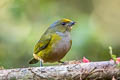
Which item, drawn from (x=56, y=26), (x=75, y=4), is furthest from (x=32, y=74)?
(x=75, y=4)

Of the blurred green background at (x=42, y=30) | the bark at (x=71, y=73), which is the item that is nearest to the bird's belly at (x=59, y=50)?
the blurred green background at (x=42, y=30)

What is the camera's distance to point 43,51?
5.56 m

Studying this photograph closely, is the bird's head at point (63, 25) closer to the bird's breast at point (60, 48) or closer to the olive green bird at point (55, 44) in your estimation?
the olive green bird at point (55, 44)

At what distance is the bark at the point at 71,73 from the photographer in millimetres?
3555

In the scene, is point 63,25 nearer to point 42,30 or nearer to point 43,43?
point 43,43

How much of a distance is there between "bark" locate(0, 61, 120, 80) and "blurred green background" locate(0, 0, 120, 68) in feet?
9.12

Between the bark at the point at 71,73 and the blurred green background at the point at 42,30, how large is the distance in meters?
2.78

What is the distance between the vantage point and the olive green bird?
5410 mm

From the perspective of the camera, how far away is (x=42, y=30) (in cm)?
768

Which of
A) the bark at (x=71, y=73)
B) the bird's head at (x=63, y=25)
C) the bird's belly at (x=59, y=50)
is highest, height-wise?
the bird's head at (x=63, y=25)

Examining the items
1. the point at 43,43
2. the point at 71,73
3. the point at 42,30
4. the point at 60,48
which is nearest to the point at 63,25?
the point at 43,43

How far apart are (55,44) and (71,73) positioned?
1864 mm

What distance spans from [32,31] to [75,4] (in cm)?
275

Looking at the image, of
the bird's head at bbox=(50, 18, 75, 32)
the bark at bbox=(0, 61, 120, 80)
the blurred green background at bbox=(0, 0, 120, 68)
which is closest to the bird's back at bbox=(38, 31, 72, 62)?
the bird's head at bbox=(50, 18, 75, 32)
